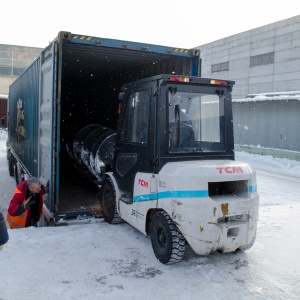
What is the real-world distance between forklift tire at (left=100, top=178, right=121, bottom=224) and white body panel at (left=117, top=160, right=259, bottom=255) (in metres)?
1.26

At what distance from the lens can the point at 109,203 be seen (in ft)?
19.2

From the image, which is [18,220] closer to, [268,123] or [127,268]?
[127,268]

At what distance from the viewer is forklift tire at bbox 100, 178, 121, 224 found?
5.68 meters

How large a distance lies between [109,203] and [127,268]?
174cm

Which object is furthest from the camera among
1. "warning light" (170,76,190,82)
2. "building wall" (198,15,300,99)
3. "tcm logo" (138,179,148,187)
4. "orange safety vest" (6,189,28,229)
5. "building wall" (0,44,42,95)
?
"building wall" (0,44,42,95)

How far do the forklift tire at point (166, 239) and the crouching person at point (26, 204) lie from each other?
2.25 metres

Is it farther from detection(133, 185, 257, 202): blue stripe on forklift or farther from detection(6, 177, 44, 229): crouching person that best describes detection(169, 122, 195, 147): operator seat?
detection(6, 177, 44, 229): crouching person

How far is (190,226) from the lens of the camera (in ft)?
13.1

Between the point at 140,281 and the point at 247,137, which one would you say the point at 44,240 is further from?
the point at 247,137

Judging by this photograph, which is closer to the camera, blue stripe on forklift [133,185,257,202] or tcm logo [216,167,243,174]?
blue stripe on forklift [133,185,257,202]

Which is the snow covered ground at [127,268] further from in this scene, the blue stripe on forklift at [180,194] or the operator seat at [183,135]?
the operator seat at [183,135]

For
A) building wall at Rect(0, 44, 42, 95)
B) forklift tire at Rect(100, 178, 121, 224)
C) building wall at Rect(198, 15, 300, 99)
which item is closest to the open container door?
forklift tire at Rect(100, 178, 121, 224)

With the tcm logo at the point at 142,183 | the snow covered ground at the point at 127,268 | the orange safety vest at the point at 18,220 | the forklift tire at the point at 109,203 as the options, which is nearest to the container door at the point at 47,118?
the orange safety vest at the point at 18,220

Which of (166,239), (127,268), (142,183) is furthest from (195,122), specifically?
(127,268)
